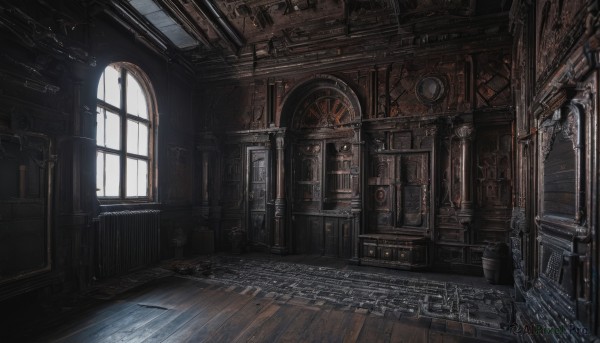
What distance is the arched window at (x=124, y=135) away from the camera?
518 centimetres

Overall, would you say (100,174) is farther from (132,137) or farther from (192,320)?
(192,320)

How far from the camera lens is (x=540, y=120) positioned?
131 inches

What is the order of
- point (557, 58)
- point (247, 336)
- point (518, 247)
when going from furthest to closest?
point (518, 247), point (247, 336), point (557, 58)

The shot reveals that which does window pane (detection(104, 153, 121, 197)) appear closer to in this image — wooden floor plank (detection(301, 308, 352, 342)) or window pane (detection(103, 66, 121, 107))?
window pane (detection(103, 66, 121, 107))

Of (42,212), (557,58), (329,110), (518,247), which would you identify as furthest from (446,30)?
(42,212)

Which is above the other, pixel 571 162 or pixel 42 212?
pixel 571 162

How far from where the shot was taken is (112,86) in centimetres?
540

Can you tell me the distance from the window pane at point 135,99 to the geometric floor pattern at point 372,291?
3330mm

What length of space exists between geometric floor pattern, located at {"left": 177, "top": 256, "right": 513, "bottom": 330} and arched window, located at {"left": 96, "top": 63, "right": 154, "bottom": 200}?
2160 mm

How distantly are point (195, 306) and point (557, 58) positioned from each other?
472 cm

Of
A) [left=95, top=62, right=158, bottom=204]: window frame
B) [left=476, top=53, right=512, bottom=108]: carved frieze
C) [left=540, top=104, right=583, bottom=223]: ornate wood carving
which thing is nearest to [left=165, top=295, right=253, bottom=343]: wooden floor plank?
[left=95, top=62, right=158, bottom=204]: window frame

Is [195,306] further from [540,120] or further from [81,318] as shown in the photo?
[540,120]

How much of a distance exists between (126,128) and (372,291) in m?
5.16

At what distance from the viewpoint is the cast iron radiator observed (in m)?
4.85
